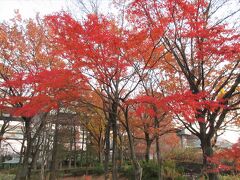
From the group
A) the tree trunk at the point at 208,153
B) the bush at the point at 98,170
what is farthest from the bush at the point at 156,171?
the tree trunk at the point at 208,153

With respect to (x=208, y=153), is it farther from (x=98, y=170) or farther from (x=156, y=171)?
(x=98, y=170)

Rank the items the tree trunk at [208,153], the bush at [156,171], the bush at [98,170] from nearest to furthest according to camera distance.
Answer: the tree trunk at [208,153] < the bush at [156,171] < the bush at [98,170]

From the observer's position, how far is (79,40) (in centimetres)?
1004

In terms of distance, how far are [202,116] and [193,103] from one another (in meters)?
Result: 1.82

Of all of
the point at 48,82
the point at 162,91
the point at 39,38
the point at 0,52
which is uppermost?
the point at 39,38

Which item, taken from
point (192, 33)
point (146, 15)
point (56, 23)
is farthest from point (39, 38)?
point (192, 33)

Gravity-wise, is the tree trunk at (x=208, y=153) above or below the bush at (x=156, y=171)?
above

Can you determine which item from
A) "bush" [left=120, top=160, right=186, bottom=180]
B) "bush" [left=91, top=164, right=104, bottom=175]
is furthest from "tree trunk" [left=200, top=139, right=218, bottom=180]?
"bush" [left=91, top=164, right=104, bottom=175]

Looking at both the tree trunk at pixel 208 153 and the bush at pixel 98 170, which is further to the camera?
the bush at pixel 98 170

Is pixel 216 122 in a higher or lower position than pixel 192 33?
lower

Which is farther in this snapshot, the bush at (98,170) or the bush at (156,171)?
the bush at (98,170)

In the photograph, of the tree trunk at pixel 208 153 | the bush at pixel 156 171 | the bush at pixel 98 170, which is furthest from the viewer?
the bush at pixel 98 170

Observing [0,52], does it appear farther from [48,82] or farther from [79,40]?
[79,40]

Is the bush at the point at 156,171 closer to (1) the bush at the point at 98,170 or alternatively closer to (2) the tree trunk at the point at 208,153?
(1) the bush at the point at 98,170
